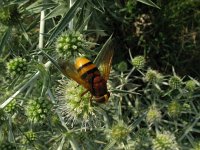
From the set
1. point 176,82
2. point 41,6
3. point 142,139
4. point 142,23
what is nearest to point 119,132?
point 142,139

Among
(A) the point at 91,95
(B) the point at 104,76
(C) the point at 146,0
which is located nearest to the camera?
(B) the point at 104,76

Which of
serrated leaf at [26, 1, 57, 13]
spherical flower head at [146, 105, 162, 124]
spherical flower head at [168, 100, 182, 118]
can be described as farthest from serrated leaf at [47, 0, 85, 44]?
spherical flower head at [168, 100, 182, 118]

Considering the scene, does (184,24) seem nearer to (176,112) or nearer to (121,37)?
(121,37)

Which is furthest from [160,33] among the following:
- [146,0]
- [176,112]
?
[146,0]

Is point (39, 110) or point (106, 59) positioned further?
point (39, 110)

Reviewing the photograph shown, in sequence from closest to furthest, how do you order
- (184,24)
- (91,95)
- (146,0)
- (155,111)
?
(91,95) < (146,0) < (155,111) < (184,24)

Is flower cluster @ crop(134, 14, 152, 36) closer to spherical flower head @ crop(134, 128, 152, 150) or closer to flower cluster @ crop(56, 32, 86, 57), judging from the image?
spherical flower head @ crop(134, 128, 152, 150)

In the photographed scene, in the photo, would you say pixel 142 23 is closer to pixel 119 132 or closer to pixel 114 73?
pixel 114 73
